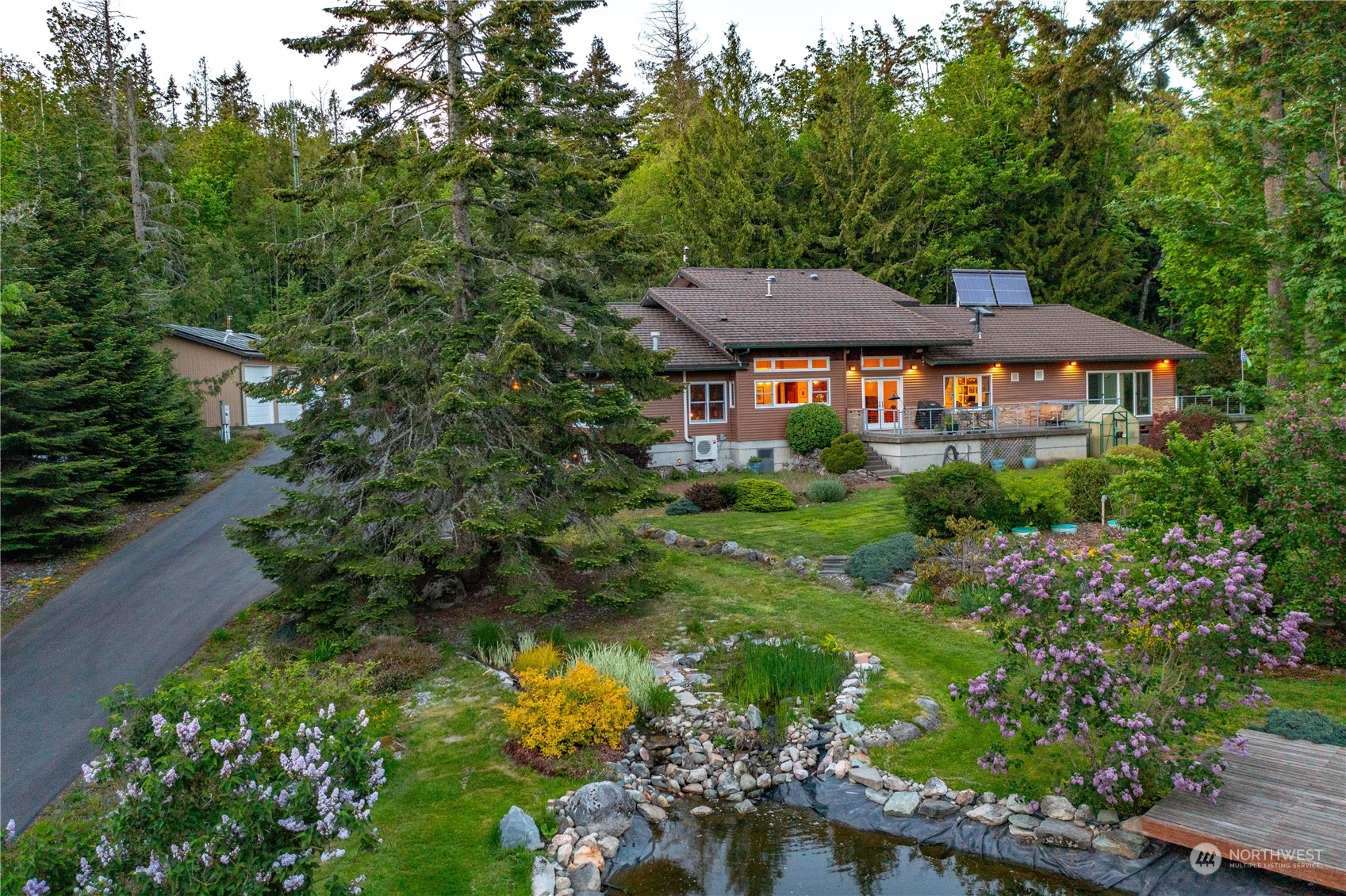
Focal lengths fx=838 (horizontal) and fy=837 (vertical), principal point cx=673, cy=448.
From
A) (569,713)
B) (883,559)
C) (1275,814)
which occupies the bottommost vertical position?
(1275,814)

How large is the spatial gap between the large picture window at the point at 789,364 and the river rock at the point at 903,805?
19.3 metres

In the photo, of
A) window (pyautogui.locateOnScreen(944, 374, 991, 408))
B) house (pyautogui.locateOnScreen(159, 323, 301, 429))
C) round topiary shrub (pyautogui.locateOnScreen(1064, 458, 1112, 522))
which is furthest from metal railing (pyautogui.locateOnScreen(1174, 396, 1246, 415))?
house (pyautogui.locateOnScreen(159, 323, 301, 429))

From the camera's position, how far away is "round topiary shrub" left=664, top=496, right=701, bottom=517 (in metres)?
20.3

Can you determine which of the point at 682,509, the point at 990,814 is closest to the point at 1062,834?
the point at 990,814

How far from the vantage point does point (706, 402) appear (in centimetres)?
2653

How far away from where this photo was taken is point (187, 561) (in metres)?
16.6

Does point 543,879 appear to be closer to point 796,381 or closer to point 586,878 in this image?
point 586,878

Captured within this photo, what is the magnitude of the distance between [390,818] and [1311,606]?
32.8 ft

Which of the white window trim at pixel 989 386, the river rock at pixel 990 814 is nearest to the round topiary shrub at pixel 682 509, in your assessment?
the white window trim at pixel 989 386

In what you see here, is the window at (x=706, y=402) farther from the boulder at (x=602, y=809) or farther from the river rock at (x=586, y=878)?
the river rock at (x=586, y=878)

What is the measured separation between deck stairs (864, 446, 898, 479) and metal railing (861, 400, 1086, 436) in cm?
108

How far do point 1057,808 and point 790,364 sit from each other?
2034cm

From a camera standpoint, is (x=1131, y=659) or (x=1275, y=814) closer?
(x=1275, y=814)

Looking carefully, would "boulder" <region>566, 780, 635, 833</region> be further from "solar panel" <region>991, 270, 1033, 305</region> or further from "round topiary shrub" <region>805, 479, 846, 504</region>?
"solar panel" <region>991, 270, 1033, 305</region>
